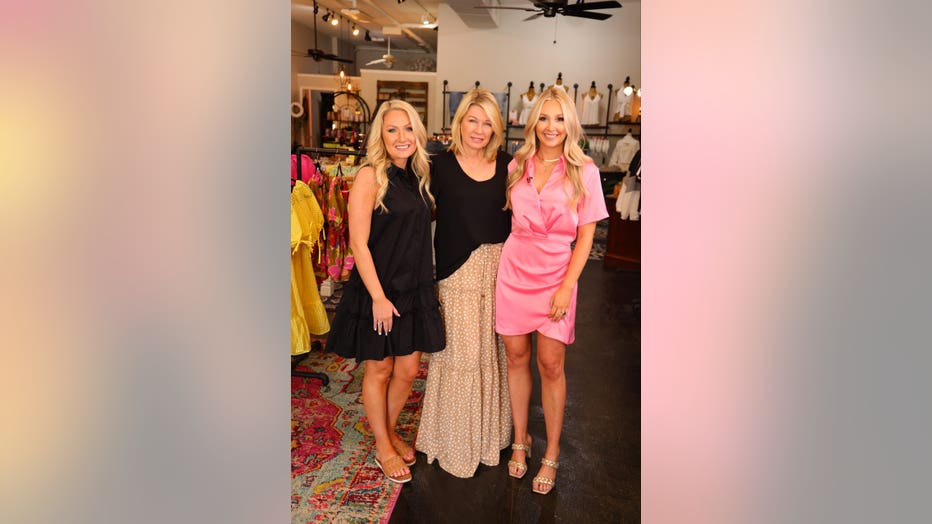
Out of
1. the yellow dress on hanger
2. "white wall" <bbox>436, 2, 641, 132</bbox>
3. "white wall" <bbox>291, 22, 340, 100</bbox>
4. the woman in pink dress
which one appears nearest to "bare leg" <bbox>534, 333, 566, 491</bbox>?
the woman in pink dress

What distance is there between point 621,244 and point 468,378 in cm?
516

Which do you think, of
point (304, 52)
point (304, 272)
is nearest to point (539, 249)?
point (304, 272)

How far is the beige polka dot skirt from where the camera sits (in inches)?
101

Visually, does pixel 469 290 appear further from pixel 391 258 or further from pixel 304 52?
pixel 304 52

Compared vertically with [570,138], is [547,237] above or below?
below

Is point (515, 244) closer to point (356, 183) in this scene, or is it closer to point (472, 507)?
point (356, 183)

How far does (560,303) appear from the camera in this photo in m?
2.41

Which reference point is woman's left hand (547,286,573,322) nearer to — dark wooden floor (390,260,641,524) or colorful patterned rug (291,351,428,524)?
dark wooden floor (390,260,641,524)

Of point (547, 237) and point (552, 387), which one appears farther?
point (552, 387)

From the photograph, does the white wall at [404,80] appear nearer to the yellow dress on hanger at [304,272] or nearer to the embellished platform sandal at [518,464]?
the yellow dress on hanger at [304,272]
